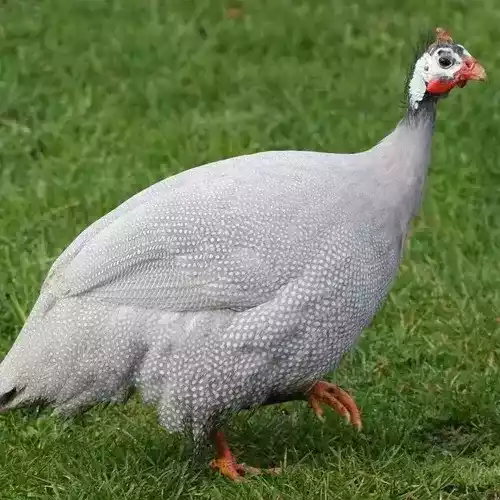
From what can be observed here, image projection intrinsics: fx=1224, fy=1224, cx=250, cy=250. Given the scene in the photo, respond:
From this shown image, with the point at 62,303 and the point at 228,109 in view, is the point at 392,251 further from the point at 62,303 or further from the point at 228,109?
the point at 228,109

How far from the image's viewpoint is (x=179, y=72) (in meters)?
6.38

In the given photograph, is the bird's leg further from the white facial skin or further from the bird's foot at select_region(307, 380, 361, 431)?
the white facial skin

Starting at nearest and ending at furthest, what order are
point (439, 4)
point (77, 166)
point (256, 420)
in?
point (256, 420)
point (77, 166)
point (439, 4)

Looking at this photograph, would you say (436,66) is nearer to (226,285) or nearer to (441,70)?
(441,70)

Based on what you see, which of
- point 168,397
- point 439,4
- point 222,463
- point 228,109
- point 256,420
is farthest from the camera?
point 439,4

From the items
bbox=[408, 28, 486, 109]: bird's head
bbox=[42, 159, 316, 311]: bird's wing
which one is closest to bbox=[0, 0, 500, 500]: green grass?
bbox=[42, 159, 316, 311]: bird's wing

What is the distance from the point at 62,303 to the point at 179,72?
3.34 meters

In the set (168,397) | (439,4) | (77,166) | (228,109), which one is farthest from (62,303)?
(439,4)

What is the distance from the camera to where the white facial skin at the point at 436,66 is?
3.32 meters

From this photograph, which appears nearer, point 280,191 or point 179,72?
point 280,191

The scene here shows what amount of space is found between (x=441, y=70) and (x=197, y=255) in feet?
2.78

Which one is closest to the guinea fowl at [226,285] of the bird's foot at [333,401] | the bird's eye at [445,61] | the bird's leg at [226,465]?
the bird's eye at [445,61]

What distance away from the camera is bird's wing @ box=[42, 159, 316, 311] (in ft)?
10.1

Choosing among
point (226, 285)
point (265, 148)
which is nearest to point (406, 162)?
point (226, 285)
